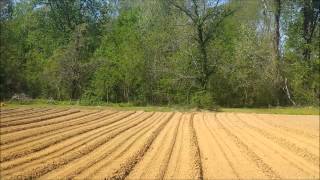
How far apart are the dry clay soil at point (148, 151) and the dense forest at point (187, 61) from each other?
1983 cm

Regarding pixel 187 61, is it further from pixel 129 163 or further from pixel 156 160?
pixel 129 163

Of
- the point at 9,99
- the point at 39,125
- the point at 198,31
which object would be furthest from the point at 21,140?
the point at 198,31

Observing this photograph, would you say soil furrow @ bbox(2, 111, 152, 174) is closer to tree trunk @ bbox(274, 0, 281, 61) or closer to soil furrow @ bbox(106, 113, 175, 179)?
soil furrow @ bbox(106, 113, 175, 179)

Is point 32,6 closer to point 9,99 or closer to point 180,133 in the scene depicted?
point 9,99

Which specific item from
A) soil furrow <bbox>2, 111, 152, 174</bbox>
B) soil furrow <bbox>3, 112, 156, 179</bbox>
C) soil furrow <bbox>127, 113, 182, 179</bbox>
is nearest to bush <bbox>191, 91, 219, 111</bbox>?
soil furrow <bbox>127, 113, 182, 179</bbox>

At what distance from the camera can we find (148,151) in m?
13.0

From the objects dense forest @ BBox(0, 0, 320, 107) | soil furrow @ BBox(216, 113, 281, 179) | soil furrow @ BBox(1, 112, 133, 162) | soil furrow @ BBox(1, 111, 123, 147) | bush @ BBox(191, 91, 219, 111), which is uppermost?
dense forest @ BBox(0, 0, 320, 107)

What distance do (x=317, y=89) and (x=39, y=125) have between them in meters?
29.3

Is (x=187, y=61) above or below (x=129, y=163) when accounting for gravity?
above

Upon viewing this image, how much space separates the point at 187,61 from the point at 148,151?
28.7m

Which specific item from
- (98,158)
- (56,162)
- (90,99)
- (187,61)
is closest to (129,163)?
(98,158)

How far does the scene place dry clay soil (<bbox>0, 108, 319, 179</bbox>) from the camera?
1020 centimetres

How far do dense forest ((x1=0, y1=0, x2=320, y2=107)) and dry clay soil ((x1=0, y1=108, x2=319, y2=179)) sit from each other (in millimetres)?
19829

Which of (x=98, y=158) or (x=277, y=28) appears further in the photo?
(x=277, y=28)
